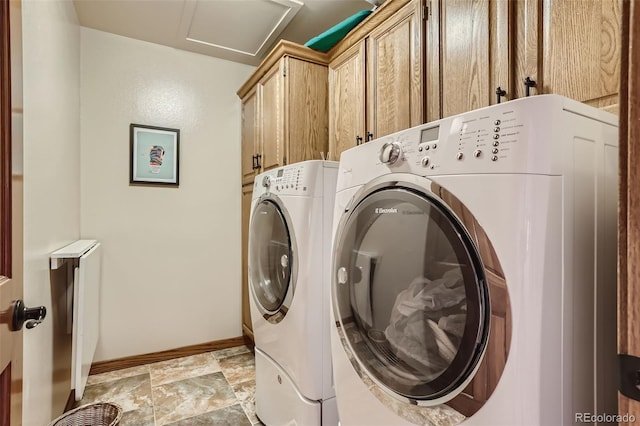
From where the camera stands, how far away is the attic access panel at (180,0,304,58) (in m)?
2.00

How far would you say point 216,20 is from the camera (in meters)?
2.16

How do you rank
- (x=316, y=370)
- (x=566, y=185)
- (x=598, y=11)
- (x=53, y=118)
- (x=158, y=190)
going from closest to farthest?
(x=566, y=185)
(x=598, y=11)
(x=316, y=370)
(x=53, y=118)
(x=158, y=190)

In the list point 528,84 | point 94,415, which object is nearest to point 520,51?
point 528,84

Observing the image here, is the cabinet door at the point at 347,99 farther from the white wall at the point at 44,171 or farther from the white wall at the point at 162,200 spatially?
the white wall at the point at 44,171

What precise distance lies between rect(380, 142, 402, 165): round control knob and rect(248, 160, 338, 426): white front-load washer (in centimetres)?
50

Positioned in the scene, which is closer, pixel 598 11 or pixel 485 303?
pixel 485 303

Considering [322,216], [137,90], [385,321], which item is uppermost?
[137,90]

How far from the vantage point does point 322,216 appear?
4.26ft

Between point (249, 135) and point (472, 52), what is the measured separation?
1.86 metres

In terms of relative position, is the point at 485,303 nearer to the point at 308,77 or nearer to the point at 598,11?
the point at 598,11

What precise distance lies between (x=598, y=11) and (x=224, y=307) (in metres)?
2.79

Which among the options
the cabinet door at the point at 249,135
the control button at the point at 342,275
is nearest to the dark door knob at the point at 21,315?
the control button at the point at 342,275

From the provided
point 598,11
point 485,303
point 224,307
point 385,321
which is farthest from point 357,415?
point 224,307

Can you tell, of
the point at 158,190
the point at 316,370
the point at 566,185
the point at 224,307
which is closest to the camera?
the point at 566,185
